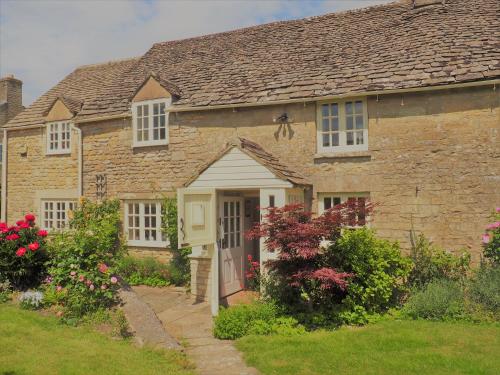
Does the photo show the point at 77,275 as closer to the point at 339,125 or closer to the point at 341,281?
the point at 341,281

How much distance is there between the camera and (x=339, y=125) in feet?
39.8

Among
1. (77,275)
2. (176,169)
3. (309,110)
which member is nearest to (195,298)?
(77,275)

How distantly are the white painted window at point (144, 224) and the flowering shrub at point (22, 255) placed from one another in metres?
4.45

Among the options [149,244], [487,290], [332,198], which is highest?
[332,198]

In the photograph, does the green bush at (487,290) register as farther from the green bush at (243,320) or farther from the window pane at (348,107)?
the window pane at (348,107)

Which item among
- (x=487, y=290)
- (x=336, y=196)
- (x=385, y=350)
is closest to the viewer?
(x=385, y=350)

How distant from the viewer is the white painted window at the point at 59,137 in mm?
16953

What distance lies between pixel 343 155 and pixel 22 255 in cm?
823

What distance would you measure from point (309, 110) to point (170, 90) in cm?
481

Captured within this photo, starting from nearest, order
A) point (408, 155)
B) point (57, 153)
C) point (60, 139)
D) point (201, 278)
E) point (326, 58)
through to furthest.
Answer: point (408, 155)
point (201, 278)
point (326, 58)
point (57, 153)
point (60, 139)

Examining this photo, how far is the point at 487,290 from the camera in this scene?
29.0 feet

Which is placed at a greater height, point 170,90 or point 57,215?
point 170,90

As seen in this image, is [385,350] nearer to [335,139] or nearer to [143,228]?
[335,139]

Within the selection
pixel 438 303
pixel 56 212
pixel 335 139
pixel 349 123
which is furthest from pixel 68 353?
pixel 56 212
